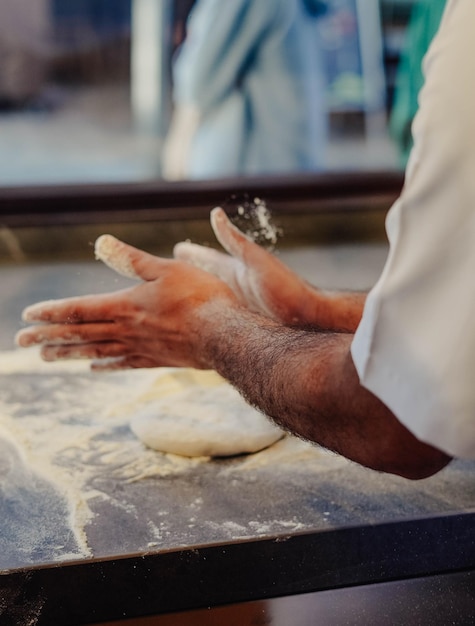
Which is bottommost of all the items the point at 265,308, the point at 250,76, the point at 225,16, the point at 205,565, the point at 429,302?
the point at 205,565

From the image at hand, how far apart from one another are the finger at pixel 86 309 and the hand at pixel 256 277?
0.59ft

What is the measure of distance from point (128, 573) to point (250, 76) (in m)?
1.91

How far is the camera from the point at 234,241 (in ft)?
4.02

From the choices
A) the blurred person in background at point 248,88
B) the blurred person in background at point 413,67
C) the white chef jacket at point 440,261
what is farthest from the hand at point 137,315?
the blurred person in background at point 413,67

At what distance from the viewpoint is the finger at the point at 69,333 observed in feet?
3.83

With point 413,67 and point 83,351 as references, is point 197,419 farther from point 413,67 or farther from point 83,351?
point 413,67

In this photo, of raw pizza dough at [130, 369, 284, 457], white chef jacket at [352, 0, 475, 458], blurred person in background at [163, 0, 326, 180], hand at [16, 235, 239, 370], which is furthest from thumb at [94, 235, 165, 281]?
blurred person in background at [163, 0, 326, 180]

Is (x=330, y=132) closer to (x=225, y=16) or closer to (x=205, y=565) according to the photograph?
(x=225, y=16)

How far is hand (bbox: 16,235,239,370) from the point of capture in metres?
1.13

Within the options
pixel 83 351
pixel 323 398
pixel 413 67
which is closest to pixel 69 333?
pixel 83 351

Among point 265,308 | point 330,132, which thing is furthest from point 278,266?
point 330,132

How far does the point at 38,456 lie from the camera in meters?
1.12

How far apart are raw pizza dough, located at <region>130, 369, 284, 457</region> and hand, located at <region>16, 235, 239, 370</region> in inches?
3.7

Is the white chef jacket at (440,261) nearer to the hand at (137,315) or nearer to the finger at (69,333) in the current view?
the hand at (137,315)
